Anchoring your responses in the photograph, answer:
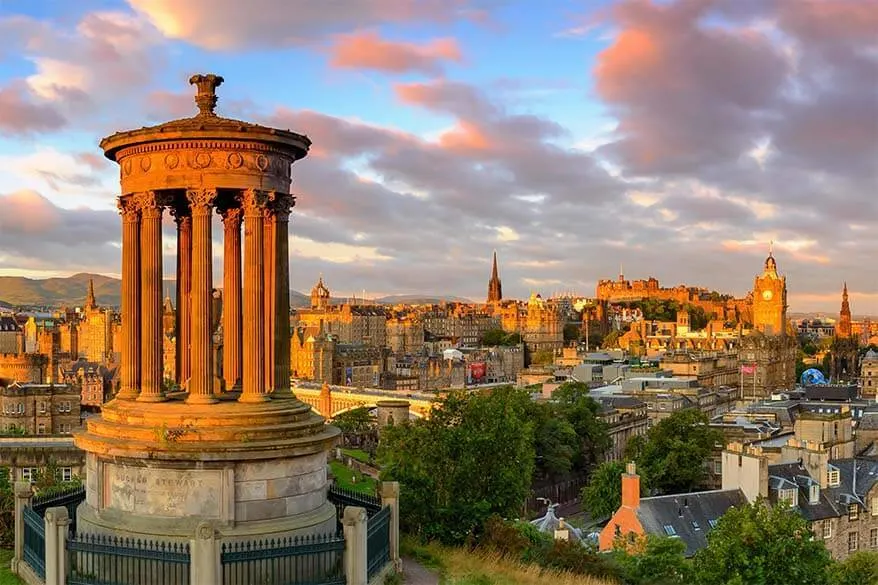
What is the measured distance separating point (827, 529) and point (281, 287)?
39.8m

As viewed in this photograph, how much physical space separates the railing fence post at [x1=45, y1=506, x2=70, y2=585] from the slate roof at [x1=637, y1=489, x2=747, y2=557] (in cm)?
3188

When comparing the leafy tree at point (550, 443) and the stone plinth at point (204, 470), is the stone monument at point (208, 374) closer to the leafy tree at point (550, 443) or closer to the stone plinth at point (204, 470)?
the stone plinth at point (204, 470)

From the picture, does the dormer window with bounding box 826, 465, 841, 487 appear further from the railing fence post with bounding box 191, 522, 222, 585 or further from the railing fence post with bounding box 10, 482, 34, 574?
the railing fence post with bounding box 191, 522, 222, 585

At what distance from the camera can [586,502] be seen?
194 ft

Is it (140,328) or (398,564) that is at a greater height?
(140,328)

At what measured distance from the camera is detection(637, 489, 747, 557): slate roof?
46.1 metres

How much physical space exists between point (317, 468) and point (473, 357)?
17317 centimetres

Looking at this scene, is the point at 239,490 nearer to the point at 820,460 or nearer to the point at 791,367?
the point at 820,460

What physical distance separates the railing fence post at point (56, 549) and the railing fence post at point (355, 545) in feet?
15.7

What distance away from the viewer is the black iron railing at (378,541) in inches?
727

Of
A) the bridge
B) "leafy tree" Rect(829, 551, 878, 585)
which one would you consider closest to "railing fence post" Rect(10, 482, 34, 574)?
"leafy tree" Rect(829, 551, 878, 585)

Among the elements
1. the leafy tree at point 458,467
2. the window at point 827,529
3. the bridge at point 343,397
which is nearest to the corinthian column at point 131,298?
the leafy tree at point 458,467

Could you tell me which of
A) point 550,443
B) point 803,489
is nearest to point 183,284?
point 803,489

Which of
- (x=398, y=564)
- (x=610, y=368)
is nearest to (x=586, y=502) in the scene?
(x=398, y=564)
